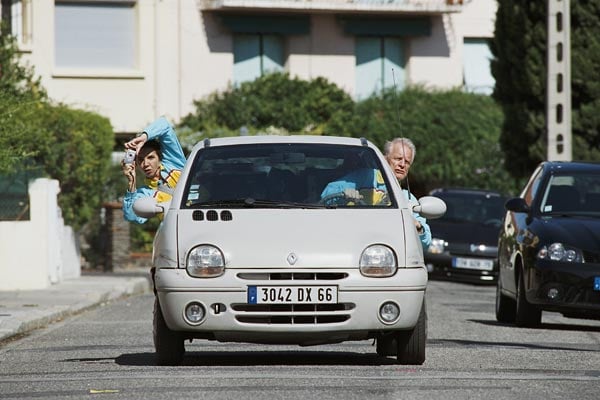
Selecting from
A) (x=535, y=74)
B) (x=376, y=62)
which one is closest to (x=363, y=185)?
(x=535, y=74)

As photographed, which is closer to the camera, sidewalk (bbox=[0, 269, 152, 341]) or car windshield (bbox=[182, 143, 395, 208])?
car windshield (bbox=[182, 143, 395, 208])

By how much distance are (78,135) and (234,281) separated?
1982 cm

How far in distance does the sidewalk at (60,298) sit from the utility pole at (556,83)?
308 inches

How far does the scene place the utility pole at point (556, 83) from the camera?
102 feet

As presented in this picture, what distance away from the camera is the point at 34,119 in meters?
28.4

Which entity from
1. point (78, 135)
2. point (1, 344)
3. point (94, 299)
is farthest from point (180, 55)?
point (1, 344)

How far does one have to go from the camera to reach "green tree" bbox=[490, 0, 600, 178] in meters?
35.2

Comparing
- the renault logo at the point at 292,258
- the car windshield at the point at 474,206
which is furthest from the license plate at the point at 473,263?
the renault logo at the point at 292,258

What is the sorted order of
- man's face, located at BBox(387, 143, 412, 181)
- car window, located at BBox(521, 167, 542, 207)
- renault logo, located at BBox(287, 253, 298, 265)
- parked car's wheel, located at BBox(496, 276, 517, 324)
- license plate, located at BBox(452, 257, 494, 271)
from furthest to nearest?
license plate, located at BBox(452, 257, 494, 271) → parked car's wheel, located at BBox(496, 276, 517, 324) → car window, located at BBox(521, 167, 542, 207) → man's face, located at BBox(387, 143, 412, 181) → renault logo, located at BBox(287, 253, 298, 265)

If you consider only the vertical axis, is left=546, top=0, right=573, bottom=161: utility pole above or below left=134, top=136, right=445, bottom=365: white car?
above

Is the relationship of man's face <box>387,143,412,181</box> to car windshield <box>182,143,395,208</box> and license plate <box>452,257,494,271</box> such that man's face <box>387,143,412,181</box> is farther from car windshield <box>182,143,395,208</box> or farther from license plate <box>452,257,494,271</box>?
license plate <box>452,257,494,271</box>

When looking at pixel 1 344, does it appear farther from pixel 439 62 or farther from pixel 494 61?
pixel 439 62

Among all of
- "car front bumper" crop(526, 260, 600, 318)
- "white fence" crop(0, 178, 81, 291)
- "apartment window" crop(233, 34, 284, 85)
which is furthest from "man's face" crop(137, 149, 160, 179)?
"apartment window" crop(233, 34, 284, 85)

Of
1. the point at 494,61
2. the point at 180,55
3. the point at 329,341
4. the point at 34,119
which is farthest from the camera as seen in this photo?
the point at 180,55
